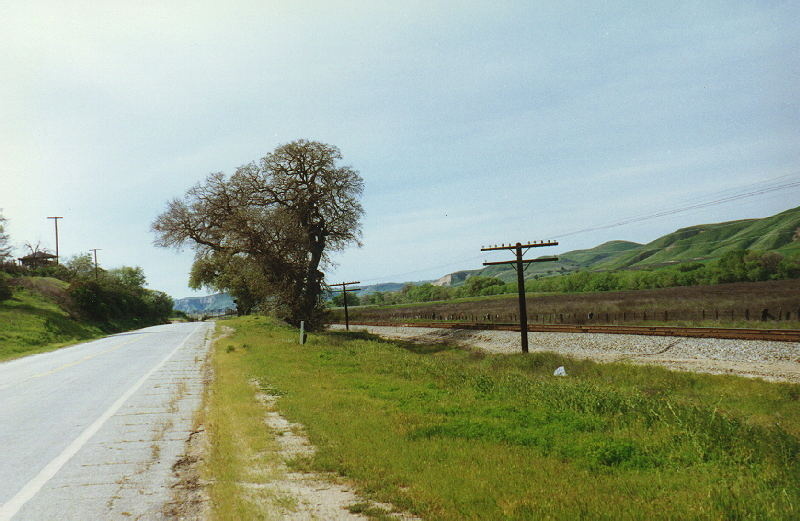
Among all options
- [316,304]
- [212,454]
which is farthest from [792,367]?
[316,304]

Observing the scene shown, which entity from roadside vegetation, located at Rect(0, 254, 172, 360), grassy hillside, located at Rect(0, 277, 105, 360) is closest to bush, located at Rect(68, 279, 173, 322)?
roadside vegetation, located at Rect(0, 254, 172, 360)

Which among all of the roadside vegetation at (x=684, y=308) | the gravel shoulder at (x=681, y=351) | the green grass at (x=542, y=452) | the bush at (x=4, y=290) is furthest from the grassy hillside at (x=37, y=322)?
the gravel shoulder at (x=681, y=351)

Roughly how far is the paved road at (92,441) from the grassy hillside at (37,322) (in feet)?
54.4

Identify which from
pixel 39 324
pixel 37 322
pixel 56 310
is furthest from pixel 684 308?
pixel 56 310

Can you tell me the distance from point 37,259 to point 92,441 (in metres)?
88.3

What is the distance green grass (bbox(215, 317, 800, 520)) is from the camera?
4852 mm

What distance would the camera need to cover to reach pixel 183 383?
44.2ft

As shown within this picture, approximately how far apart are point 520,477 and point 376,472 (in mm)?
1761

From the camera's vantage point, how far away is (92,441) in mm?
7484

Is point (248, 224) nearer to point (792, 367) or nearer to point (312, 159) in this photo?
point (312, 159)

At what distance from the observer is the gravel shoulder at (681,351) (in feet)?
64.4

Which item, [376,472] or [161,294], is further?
[161,294]

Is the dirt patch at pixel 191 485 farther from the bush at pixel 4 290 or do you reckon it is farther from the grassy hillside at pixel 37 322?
the bush at pixel 4 290

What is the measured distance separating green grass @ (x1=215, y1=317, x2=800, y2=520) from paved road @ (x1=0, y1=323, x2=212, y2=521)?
202 cm
